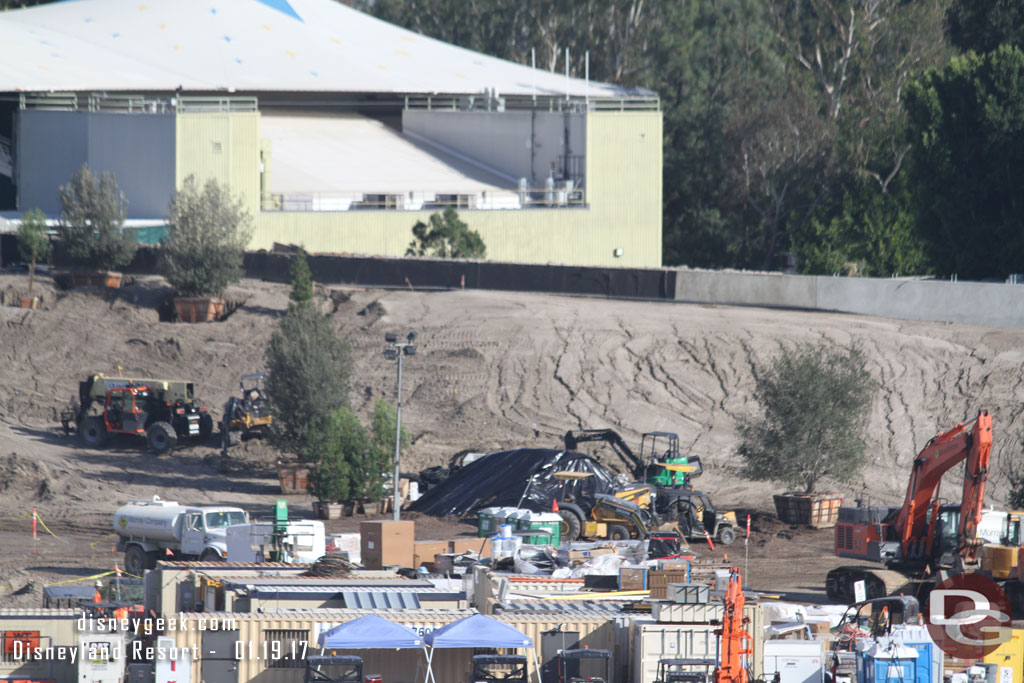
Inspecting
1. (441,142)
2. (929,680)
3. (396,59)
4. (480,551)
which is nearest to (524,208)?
(441,142)

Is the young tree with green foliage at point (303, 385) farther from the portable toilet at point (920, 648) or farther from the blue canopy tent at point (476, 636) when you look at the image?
the portable toilet at point (920, 648)

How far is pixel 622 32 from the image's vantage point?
9256 cm

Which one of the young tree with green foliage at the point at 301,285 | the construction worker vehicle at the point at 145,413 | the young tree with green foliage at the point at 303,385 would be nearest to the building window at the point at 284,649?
the young tree with green foliage at the point at 303,385

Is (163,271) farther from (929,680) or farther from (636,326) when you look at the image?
(929,680)

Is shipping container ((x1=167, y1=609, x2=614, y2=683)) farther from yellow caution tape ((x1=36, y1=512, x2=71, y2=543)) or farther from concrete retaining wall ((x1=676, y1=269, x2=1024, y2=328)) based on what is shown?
concrete retaining wall ((x1=676, y1=269, x2=1024, y2=328))

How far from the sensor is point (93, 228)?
5747 centimetres

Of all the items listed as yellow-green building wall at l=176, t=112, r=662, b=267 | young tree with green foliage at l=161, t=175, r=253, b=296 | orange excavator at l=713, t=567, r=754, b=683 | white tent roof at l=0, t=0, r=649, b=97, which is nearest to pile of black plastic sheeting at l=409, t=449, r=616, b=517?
orange excavator at l=713, t=567, r=754, b=683

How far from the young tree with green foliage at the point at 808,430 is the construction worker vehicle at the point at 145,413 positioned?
15.7 m

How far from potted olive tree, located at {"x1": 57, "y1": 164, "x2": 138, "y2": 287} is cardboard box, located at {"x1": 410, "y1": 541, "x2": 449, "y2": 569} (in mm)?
26990

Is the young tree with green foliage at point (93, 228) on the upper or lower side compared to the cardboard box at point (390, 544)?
upper

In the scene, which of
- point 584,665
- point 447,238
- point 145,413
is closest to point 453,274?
point 447,238

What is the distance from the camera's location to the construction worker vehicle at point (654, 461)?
40406 mm

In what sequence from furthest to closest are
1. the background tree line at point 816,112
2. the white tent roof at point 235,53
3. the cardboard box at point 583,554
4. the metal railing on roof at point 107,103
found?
the white tent roof at point 235,53 → the metal railing on roof at point 107,103 → the background tree line at point 816,112 → the cardboard box at point 583,554

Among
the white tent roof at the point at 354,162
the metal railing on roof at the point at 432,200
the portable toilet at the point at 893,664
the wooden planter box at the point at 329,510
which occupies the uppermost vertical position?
the white tent roof at the point at 354,162
